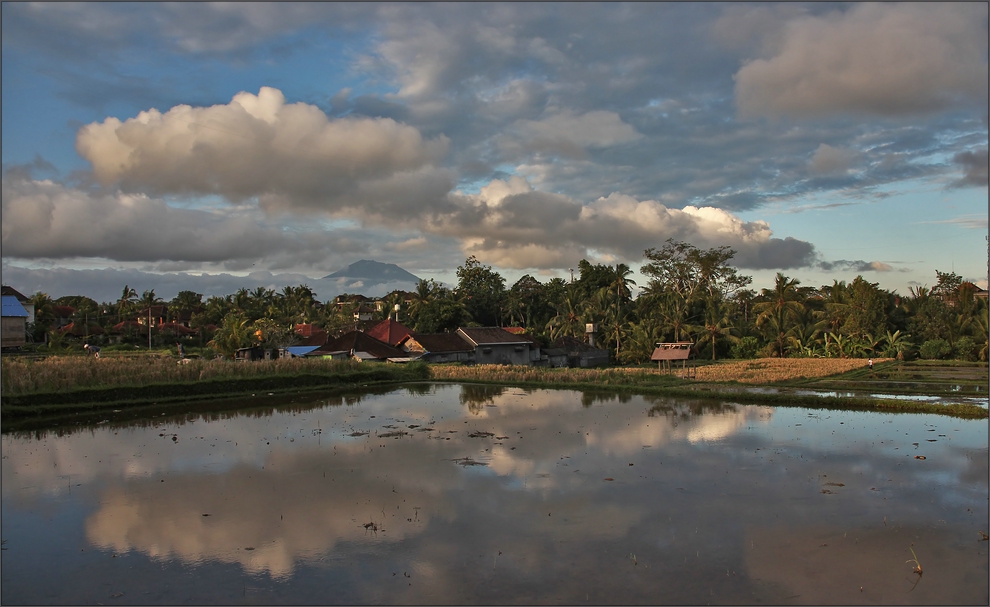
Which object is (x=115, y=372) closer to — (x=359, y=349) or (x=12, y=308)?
(x=359, y=349)

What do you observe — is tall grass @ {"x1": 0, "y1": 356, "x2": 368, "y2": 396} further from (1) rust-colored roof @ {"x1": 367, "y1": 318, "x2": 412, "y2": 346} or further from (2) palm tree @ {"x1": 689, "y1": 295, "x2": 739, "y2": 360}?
(2) palm tree @ {"x1": 689, "y1": 295, "x2": 739, "y2": 360}

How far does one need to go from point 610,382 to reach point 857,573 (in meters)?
19.3

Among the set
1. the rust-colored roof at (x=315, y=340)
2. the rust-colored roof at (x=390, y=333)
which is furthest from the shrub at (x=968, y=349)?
the rust-colored roof at (x=315, y=340)

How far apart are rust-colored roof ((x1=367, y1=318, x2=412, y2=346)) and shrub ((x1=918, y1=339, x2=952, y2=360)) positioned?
3031cm

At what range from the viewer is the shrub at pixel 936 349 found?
3575 cm

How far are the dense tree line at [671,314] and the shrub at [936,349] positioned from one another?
0.07m

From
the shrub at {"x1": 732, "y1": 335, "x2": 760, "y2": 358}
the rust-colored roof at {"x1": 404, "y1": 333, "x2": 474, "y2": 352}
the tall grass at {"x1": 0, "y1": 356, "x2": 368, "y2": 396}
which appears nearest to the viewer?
the tall grass at {"x1": 0, "y1": 356, "x2": 368, "y2": 396}

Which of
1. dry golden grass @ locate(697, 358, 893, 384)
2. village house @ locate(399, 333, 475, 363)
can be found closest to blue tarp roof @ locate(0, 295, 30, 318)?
village house @ locate(399, 333, 475, 363)

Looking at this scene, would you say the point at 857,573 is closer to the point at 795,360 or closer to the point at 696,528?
the point at 696,528

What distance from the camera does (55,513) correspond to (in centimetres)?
945

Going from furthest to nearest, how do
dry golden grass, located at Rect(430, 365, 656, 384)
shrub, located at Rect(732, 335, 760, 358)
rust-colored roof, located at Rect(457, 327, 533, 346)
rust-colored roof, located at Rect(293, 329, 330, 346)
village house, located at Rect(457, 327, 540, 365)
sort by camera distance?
shrub, located at Rect(732, 335, 760, 358), rust-colored roof, located at Rect(293, 329, 330, 346), rust-colored roof, located at Rect(457, 327, 533, 346), village house, located at Rect(457, 327, 540, 365), dry golden grass, located at Rect(430, 365, 656, 384)

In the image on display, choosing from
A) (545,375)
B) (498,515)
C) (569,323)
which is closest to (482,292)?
(569,323)

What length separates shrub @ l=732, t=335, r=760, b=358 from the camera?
40.9 metres

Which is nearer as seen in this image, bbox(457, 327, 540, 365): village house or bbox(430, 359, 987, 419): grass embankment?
bbox(430, 359, 987, 419): grass embankment
